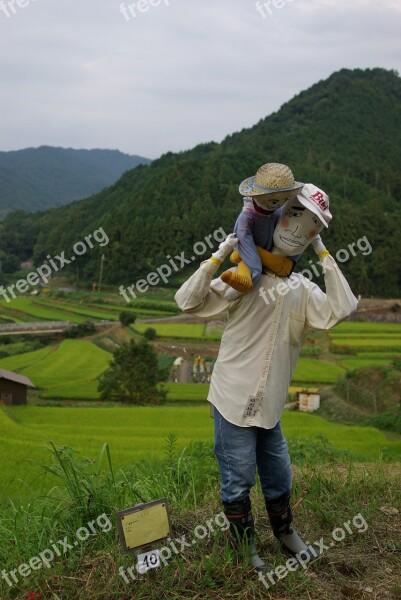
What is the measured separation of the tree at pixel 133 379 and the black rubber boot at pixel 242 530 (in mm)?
17787

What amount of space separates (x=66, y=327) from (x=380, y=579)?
34.0m

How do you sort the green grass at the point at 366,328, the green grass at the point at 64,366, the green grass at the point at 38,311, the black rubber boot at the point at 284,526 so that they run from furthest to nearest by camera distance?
the green grass at the point at 38,311 → the green grass at the point at 366,328 → the green grass at the point at 64,366 → the black rubber boot at the point at 284,526

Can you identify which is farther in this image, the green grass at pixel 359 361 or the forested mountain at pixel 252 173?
the forested mountain at pixel 252 173

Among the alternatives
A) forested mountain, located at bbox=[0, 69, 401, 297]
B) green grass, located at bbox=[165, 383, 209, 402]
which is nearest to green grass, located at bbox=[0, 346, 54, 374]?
green grass, located at bbox=[165, 383, 209, 402]

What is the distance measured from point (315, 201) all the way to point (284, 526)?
1.44m

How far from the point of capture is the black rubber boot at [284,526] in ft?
9.11

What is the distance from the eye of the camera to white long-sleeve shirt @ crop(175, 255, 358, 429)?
2615 mm

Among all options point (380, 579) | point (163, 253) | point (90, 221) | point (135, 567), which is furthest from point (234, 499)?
point (90, 221)

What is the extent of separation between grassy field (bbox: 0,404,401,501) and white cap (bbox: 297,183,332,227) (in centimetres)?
375

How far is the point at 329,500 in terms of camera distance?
3.40m

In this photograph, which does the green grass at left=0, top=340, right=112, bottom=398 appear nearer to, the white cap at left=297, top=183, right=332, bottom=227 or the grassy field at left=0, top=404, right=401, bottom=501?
the grassy field at left=0, top=404, right=401, bottom=501

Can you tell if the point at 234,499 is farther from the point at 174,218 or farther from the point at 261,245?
the point at 174,218

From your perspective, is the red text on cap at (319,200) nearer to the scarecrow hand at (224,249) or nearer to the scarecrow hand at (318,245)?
the scarecrow hand at (318,245)

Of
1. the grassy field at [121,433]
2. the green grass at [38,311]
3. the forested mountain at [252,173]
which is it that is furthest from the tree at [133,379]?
the forested mountain at [252,173]
